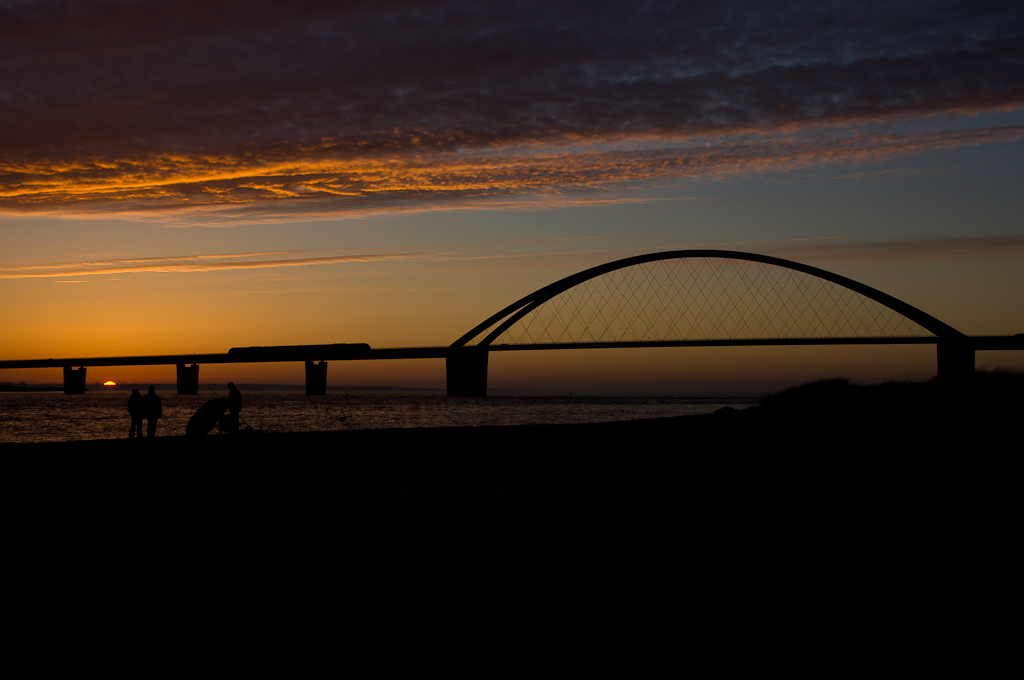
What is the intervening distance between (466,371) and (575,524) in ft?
315

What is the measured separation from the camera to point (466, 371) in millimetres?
105312

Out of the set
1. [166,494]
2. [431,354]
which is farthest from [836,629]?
[431,354]

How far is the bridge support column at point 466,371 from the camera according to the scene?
103 meters

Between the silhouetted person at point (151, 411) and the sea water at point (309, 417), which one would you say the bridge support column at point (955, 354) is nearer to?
the sea water at point (309, 417)

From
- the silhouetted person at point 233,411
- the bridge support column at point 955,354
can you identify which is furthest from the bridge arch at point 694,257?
the silhouetted person at point 233,411

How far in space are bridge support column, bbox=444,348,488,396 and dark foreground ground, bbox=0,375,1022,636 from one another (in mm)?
Answer: 86363

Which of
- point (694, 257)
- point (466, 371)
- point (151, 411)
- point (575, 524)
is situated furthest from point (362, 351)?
point (575, 524)

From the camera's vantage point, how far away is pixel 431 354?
10694 centimetres

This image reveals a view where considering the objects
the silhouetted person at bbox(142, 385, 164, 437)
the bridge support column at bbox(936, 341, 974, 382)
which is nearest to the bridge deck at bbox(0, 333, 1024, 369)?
the bridge support column at bbox(936, 341, 974, 382)

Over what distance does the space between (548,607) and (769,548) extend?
2828mm

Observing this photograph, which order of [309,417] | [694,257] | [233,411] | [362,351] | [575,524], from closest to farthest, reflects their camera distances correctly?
[575,524] → [233,411] → [309,417] → [694,257] → [362,351]

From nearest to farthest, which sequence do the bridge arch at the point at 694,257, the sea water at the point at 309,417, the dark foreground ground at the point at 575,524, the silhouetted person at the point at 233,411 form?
the dark foreground ground at the point at 575,524
the silhouetted person at the point at 233,411
the sea water at the point at 309,417
the bridge arch at the point at 694,257

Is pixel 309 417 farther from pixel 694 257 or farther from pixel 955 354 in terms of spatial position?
pixel 955 354

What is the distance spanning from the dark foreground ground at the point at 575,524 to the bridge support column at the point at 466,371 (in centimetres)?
8636
